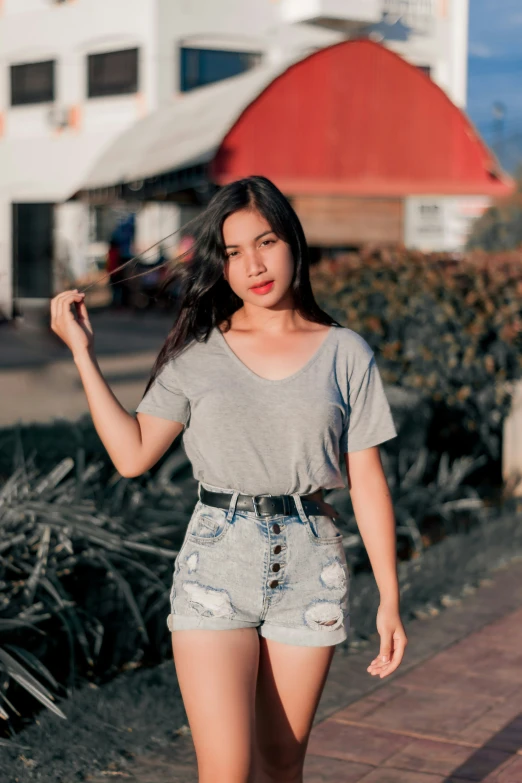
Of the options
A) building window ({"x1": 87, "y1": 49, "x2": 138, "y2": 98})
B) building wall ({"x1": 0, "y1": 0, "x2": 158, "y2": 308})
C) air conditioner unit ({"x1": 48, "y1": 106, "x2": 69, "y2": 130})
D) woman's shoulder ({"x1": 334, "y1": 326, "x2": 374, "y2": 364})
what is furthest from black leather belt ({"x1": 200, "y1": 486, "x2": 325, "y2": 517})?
air conditioner unit ({"x1": 48, "y1": 106, "x2": 69, "y2": 130})

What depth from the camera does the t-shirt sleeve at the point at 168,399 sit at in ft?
9.00

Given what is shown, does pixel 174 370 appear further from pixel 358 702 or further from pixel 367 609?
pixel 367 609

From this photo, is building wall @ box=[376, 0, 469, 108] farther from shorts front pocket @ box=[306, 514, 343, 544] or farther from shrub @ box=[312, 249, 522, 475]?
shorts front pocket @ box=[306, 514, 343, 544]

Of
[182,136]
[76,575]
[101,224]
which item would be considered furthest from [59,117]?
[76,575]

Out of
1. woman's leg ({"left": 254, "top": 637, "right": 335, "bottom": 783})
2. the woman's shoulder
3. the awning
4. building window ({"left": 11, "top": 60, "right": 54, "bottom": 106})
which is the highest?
building window ({"left": 11, "top": 60, "right": 54, "bottom": 106})

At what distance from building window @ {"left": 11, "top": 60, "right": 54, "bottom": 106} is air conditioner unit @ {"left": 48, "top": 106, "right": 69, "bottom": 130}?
26.4 inches

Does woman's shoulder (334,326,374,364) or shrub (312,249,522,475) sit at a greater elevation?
woman's shoulder (334,326,374,364)

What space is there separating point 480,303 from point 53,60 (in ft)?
68.4

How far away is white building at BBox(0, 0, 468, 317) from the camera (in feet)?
80.3

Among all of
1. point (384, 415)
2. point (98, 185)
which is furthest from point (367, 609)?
point (98, 185)

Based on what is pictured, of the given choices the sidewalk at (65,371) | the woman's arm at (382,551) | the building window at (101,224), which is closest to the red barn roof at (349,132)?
the sidewalk at (65,371)

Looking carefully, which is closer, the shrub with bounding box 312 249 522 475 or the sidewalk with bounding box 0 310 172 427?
the shrub with bounding box 312 249 522 475

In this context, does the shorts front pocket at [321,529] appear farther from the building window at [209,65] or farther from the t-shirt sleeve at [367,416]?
the building window at [209,65]

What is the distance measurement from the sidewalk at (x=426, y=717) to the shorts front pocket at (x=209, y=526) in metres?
1.34
